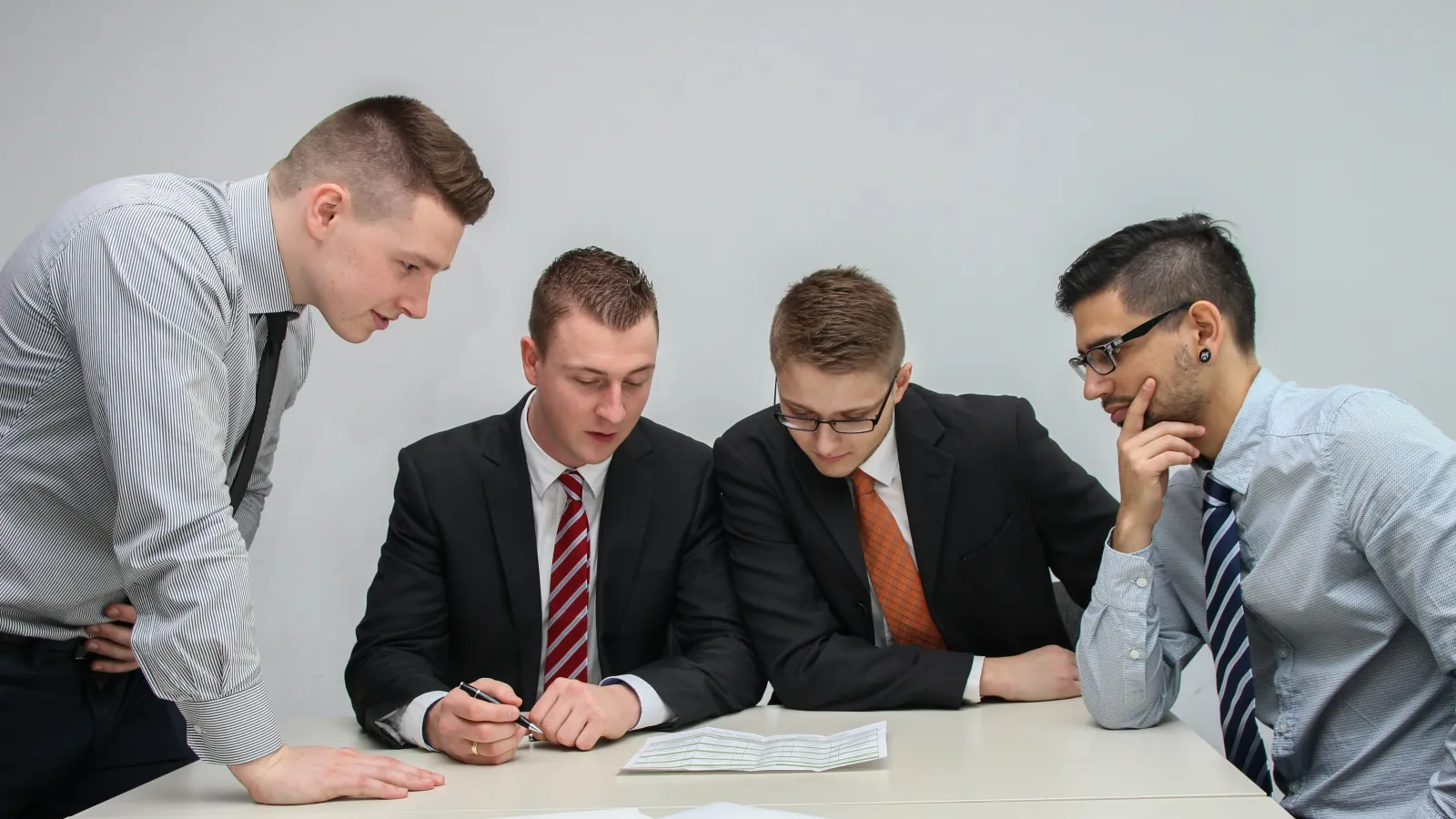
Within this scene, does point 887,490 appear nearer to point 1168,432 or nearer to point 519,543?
point 1168,432

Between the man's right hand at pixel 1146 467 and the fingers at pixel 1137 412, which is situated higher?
the fingers at pixel 1137 412

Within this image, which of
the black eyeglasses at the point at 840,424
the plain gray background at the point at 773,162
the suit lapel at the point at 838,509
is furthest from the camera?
the plain gray background at the point at 773,162

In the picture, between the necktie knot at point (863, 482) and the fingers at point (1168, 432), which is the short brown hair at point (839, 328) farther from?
the fingers at point (1168, 432)

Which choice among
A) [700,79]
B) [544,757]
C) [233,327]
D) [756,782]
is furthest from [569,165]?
[756,782]

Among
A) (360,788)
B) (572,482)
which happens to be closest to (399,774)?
(360,788)

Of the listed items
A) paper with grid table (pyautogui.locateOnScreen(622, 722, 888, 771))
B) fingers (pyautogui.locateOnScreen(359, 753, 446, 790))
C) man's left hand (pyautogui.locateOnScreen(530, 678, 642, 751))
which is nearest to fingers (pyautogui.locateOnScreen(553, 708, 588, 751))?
man's left hand (pyautogui.locateOnScreen(530, 678, 642, 751))

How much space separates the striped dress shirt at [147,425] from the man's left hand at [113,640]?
24mm

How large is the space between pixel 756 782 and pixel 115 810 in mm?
876

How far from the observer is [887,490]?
2297 mm

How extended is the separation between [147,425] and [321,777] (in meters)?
0.52

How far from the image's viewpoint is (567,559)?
2.26 metres

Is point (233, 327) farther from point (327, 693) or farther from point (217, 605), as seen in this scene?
point (327, 693)

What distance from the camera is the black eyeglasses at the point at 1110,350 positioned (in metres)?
1.81

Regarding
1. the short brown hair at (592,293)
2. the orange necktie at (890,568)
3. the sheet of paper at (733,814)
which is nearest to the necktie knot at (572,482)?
the short brown hair at (592,293)
